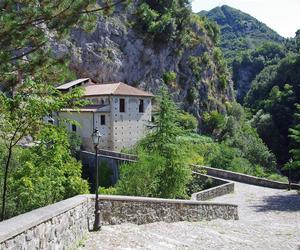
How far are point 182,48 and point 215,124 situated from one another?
13.9m

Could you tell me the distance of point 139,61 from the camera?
68.6 m

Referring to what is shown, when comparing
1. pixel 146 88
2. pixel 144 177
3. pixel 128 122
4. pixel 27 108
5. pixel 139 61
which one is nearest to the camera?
pixel 27 108

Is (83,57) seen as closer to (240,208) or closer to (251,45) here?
(240,208)

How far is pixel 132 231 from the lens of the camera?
11.7 m

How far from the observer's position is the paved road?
10609mm

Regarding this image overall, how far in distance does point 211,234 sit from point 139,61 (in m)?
56.8

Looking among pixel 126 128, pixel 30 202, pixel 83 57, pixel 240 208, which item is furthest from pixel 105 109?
pixel 30 202

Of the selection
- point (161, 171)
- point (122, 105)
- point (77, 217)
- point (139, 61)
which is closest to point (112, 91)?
point (122, 105)

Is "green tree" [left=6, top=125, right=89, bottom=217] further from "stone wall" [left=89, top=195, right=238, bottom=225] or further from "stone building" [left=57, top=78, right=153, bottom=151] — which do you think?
"stone building" [left=57, top=78, right=153, bottom=151]

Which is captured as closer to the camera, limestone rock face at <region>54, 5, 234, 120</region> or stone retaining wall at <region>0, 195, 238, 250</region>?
stone retaining wall at <region>0, 195, 238, 250</region>

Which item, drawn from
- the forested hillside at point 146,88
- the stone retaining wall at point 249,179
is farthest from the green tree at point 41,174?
the stone retaining wall at point 249,179

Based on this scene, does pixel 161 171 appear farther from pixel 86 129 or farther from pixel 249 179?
pixel 86 129

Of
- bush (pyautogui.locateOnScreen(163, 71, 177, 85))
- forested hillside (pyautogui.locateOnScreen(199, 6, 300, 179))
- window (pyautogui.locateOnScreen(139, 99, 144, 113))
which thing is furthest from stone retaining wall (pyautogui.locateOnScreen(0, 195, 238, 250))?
bush (pyautogui.locateOnScreen(163, 71, 177, 85))

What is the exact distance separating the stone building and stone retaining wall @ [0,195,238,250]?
3185 cm
